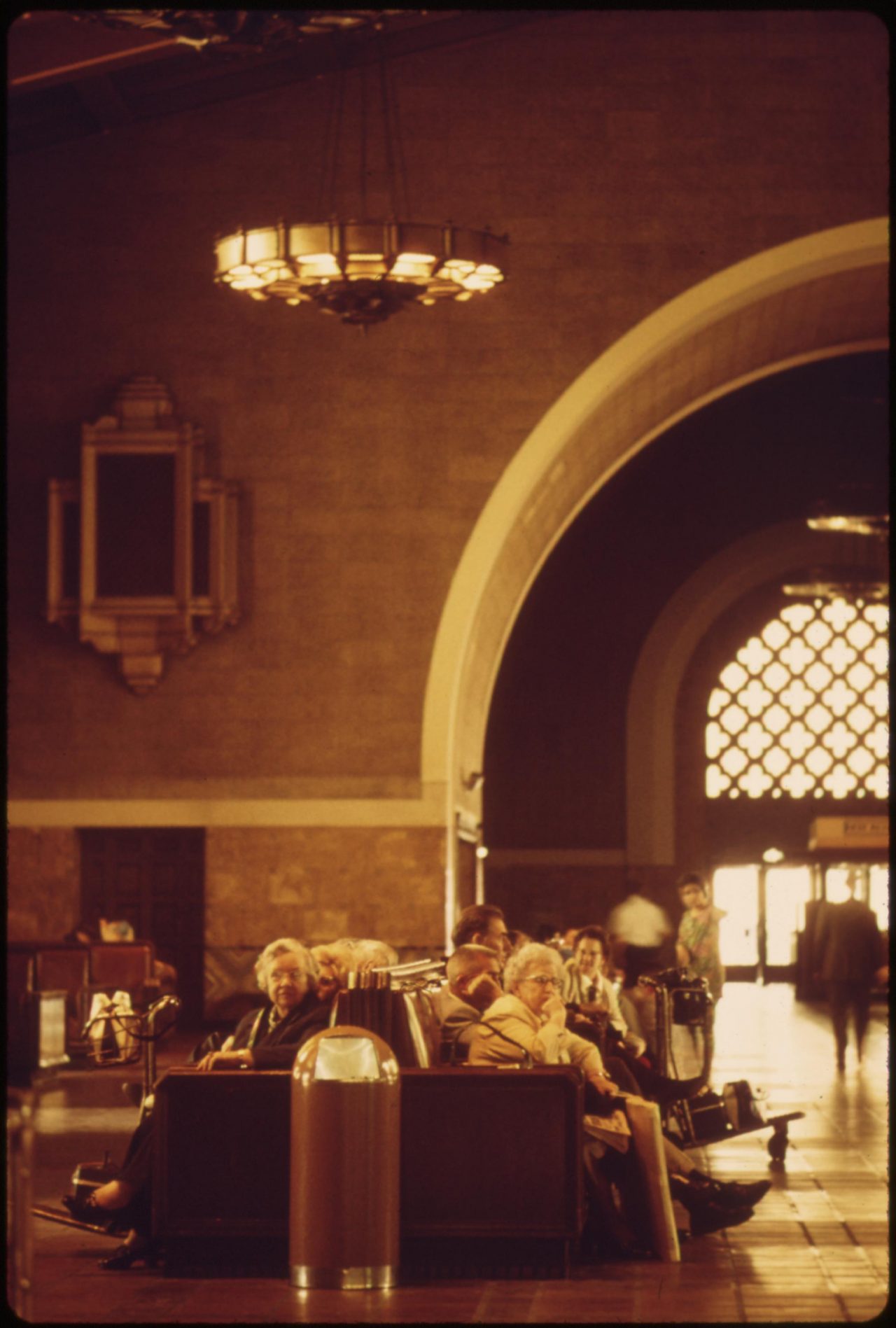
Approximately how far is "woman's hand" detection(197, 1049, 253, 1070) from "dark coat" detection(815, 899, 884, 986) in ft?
29.3

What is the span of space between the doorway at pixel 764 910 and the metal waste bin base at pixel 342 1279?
23.7m

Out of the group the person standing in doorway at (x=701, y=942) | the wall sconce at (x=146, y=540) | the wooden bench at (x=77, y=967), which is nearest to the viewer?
the person standing in doorway at (x=701, y=942)

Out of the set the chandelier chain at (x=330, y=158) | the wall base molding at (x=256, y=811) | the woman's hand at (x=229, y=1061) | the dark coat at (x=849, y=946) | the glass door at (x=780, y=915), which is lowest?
the glass door at (x=780, y=915)

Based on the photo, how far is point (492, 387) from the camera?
17828mm

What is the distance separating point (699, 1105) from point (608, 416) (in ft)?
32.9

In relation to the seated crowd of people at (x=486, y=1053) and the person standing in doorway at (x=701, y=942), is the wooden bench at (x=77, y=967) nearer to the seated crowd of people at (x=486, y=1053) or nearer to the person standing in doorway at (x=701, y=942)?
the person standing in doorway at (x=701, y=942)

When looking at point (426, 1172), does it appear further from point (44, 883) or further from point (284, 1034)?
point (44, 883)

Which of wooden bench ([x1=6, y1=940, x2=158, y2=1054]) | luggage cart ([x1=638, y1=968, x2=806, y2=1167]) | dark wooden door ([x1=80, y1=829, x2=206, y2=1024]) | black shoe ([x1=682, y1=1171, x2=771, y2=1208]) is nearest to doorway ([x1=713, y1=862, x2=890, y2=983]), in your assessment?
dark wooden door ([x1=80, y1=829, x2=206, y2=1024])

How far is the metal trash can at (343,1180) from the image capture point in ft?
22.0

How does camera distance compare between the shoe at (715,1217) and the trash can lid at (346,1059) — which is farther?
the shoe at (715,1217)

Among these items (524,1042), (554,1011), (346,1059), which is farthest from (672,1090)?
(346,1059)

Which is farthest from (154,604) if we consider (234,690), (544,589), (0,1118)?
(0,1118)

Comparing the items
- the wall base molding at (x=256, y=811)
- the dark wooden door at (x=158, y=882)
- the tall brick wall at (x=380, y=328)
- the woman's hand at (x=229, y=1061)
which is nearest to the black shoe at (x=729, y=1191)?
the woman's hand at (x=229, y=1061)

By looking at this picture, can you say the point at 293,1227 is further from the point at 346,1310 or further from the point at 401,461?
the point at 401,461
